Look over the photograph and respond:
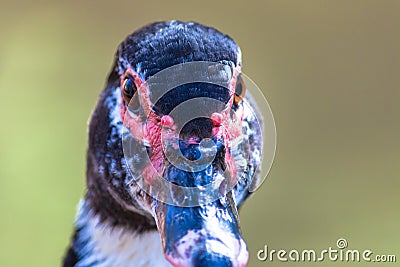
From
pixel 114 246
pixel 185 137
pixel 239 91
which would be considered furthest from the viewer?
pixel 114 246

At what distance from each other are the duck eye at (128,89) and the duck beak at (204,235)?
0.30 meters

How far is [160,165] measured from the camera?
5.08ft

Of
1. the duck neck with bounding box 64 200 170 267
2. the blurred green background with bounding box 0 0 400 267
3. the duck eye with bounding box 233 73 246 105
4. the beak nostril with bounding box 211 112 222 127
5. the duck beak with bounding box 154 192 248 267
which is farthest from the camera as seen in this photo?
the blurred green background with bounding box 0 0 400 267

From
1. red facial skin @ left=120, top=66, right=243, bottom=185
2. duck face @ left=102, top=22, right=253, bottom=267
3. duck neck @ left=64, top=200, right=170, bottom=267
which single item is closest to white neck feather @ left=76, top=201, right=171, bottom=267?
duck neck @ left=64, top=200, right=170, bottom=267

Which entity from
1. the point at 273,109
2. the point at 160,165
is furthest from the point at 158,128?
the point at 273,109

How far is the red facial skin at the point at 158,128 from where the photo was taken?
1535mm

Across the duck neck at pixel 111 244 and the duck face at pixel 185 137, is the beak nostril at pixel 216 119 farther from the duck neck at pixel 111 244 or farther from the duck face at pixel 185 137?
the duck neck at pixel 111 244

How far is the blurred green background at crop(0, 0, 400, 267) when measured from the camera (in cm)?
381

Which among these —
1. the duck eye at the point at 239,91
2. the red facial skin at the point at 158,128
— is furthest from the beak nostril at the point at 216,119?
the duck eye at the point at 239,91

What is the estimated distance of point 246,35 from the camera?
484cm

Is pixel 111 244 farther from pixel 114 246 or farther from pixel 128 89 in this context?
pixel 128 89

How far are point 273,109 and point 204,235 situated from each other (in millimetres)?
3173

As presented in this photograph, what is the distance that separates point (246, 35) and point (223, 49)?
3.24m

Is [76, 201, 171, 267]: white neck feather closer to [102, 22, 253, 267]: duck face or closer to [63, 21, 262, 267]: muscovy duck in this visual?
[63, 21, 262, 267]: muscovy duck
